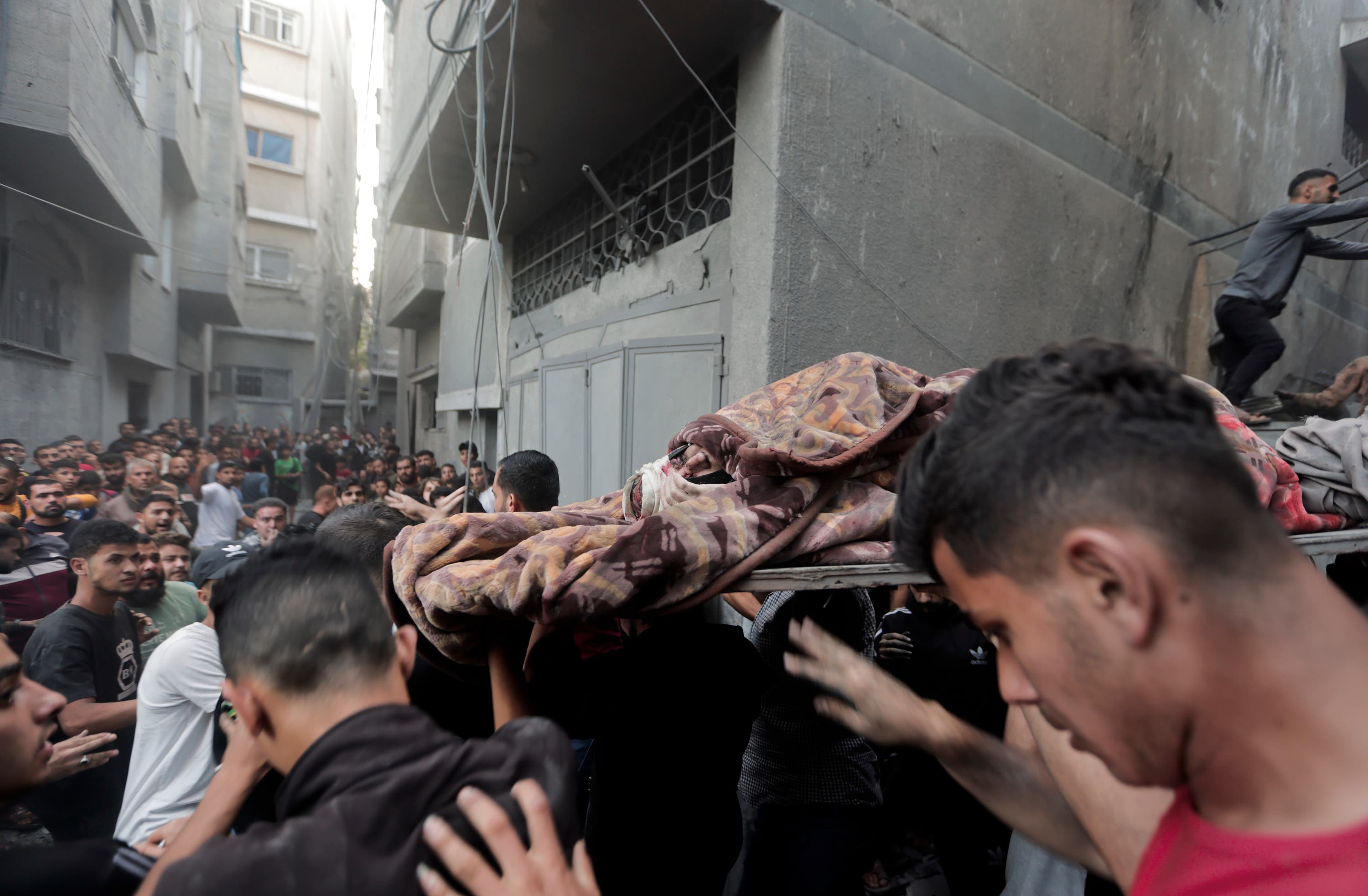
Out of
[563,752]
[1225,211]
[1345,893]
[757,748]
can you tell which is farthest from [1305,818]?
[1225,211]

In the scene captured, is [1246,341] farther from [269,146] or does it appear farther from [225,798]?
[269,146]

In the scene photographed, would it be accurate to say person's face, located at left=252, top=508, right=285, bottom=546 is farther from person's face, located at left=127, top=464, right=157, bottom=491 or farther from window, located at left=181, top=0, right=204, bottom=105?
window, located at left=181, top=0, right=204, bottom=105

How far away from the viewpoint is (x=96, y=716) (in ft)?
9.52

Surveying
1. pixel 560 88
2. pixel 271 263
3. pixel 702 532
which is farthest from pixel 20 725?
pixel 271 263

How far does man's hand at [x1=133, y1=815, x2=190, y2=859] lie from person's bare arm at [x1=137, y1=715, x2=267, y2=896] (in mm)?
928

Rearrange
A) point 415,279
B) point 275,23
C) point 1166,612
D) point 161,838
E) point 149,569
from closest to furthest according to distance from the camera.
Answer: point 1166,612 < point 161,838 < point 149,569 < point 415,279 < point 275,23

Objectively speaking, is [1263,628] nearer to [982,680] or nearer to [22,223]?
[982,680]

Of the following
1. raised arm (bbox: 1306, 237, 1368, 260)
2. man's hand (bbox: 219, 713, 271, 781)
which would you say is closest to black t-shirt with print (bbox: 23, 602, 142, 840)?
man's hand (bbox: 219, 713, 271, 781)

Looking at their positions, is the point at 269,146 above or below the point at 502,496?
above

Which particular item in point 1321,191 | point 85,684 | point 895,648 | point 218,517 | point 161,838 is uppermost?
point 1321,191

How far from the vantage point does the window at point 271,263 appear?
81.4 feet

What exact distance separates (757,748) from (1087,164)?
18.4 ft

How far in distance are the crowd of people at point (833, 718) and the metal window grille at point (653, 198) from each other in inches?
129

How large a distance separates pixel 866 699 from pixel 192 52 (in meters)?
17.8
